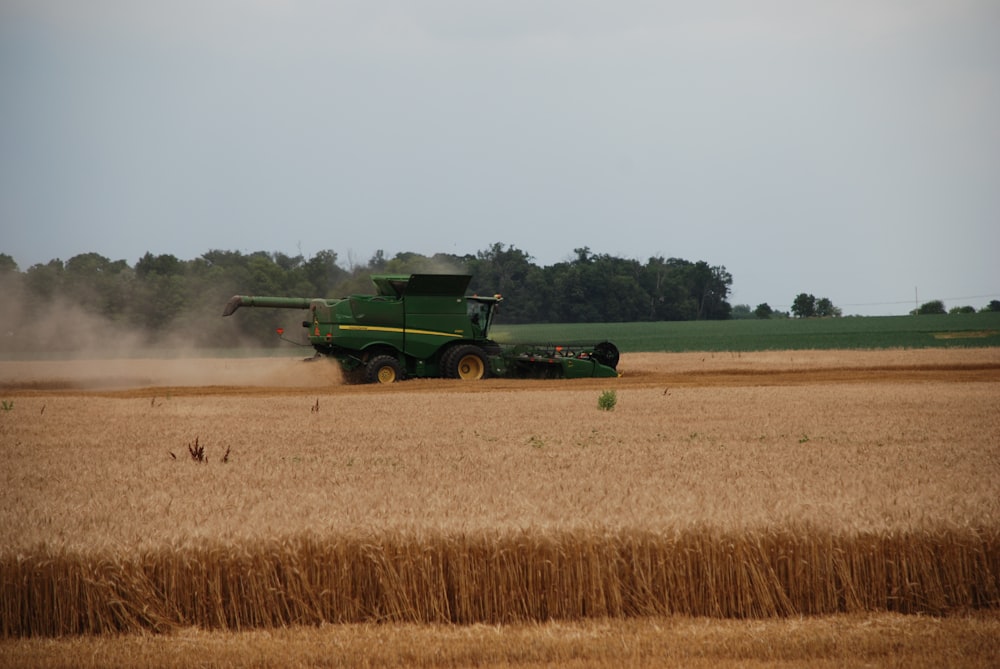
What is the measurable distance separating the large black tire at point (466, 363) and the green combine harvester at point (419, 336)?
0.09 ft

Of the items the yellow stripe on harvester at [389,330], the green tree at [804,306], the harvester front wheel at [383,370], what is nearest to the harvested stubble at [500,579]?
the harvester front wheel at [383,370]

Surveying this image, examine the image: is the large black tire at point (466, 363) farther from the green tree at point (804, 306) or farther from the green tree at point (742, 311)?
the green tree at point (742, 311)

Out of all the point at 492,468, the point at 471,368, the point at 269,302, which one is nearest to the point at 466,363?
the point at 471,368

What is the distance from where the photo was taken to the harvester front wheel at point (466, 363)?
2712 centimetres

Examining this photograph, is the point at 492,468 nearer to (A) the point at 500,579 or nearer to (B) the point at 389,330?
(A) the point at 500,579

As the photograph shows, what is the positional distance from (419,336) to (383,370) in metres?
1.39

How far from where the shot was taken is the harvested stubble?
667 cm

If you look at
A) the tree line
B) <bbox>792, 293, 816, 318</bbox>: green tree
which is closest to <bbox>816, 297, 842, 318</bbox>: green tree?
<bbox>792, 293, 816, 318</bbox>: green tree

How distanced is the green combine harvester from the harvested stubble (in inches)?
767

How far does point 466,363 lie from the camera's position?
2761cm

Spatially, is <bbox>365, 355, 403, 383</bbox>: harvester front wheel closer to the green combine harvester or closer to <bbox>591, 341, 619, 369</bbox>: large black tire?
the green combine harvester

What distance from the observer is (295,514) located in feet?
24.3

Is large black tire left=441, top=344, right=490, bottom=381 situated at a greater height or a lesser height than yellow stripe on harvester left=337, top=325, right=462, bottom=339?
lesser

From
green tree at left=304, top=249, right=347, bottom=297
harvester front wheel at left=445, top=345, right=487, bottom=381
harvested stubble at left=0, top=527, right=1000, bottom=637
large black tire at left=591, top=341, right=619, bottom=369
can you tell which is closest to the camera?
harvested stubble at left=0, top=527, right=1000, bottom=637
